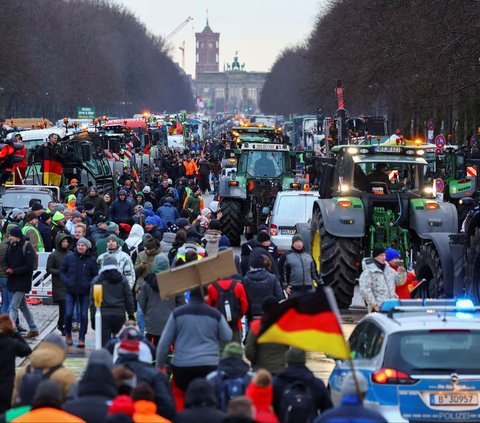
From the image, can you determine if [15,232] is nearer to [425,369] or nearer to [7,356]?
[7,356]

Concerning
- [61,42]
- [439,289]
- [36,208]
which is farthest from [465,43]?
[61,42]

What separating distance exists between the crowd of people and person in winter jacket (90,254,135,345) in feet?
0.04

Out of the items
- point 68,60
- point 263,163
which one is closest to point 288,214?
point 263,163

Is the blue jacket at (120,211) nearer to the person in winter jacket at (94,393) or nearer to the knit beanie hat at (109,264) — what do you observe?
the knit beanie hat at (109,264)

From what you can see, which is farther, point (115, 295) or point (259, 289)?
point (115, 295)

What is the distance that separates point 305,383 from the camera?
11609 mm

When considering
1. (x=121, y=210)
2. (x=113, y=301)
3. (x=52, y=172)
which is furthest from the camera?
(x=52, y=172)

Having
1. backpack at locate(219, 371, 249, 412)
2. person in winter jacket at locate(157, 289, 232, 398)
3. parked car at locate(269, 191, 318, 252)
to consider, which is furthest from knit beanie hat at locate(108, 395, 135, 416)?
parked car at locate(269, 191, 318, 252)

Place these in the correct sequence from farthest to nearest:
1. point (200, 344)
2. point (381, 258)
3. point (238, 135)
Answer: point (238, 135)
point (381, 258)
point (200, 344)

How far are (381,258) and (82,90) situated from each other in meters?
97.5

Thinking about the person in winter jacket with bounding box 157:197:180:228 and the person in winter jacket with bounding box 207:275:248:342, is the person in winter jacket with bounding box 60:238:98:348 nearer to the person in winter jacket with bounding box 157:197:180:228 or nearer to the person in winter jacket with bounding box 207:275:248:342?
the person in winter jacket with bounding box 207:275:248:342

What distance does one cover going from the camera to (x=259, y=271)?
16.5m

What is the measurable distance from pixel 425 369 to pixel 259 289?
412 cm

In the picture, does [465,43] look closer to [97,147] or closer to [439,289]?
[97,147]
